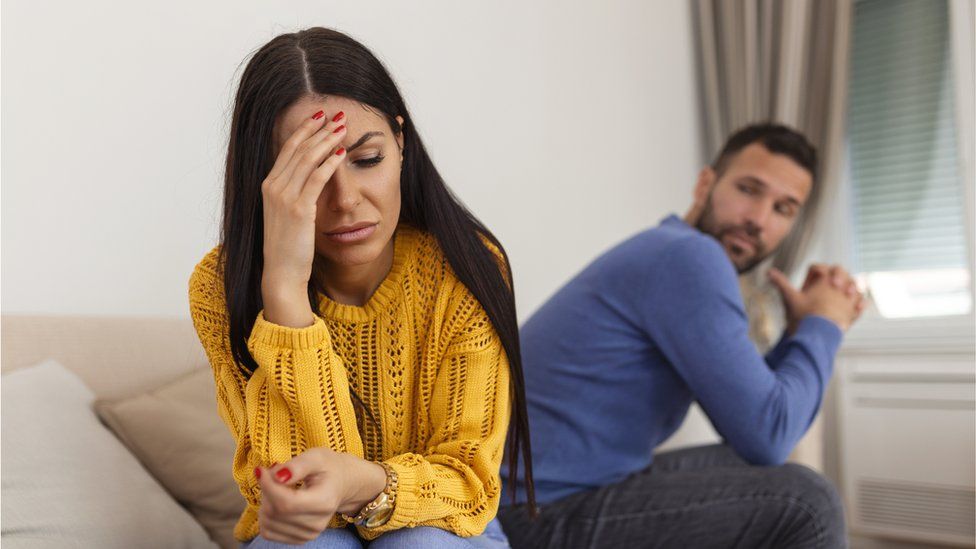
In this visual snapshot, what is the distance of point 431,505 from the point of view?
3.28 ft

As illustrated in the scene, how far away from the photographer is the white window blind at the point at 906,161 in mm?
2896

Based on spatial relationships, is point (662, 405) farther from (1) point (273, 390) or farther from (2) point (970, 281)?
(2) point (970, 281)

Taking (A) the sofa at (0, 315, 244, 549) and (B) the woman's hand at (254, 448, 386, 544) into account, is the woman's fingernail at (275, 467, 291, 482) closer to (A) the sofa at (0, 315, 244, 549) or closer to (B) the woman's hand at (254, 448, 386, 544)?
(B) the woman's hand at (254, 448, 386, 544)

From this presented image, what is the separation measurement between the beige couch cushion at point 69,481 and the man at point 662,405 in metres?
0.57

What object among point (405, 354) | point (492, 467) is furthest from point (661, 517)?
point (405, 354)

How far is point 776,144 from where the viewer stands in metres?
1.99

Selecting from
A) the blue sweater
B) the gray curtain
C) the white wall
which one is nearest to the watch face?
the blue sweater

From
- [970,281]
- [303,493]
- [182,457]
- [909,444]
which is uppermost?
[303,493]

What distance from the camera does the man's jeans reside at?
1.42 m

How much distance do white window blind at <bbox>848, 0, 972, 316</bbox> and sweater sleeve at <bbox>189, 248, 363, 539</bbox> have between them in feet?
8.17

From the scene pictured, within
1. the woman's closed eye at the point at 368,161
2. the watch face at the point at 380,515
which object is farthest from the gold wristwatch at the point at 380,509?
the woman's closed eye at the point at 368,161

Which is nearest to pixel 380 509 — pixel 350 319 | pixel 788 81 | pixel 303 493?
pixel 303 493

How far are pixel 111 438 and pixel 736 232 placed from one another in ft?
4.51

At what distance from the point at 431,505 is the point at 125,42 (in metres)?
1.08
